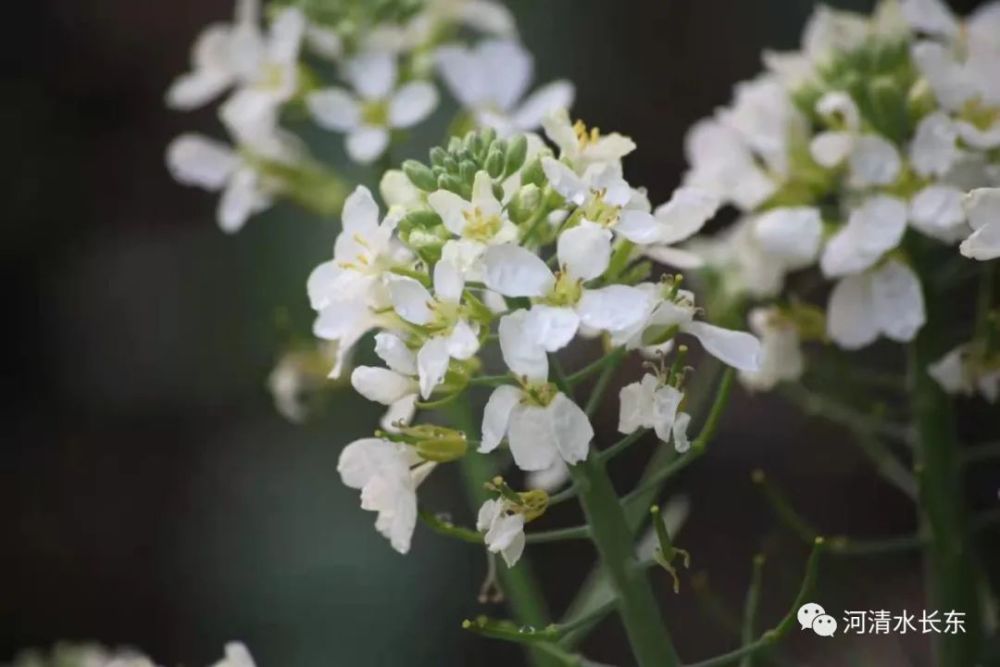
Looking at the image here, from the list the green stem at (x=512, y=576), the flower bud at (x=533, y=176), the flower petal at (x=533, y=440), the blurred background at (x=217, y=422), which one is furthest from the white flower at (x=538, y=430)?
the blurred background at (x=217, y=422)

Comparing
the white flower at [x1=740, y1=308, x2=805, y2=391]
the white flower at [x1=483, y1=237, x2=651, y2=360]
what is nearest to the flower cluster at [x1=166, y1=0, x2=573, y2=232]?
the white flower at [x1=740, y1=308, x2=805, y2=391]

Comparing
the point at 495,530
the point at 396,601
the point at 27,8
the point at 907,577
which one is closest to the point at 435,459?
the point at 495,530

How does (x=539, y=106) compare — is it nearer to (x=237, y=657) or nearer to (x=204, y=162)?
(x=204, y=162)

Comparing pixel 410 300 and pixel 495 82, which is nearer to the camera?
pixel 410 300

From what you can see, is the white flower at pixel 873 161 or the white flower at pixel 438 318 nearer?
the white flower at pixel 438 318

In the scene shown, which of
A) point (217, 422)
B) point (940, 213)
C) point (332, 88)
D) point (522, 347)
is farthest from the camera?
point (217, 422)

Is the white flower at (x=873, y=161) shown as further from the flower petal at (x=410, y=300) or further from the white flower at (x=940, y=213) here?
the flower petal at (x=410, y=300)

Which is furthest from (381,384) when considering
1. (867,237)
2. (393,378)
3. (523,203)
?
(867,237)
